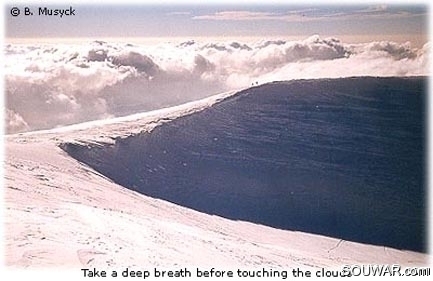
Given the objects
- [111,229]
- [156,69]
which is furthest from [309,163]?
[111,229]

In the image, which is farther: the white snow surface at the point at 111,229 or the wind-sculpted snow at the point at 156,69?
the wind-sculpted snow at the point at 156,69

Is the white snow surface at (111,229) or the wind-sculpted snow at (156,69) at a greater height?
the wind-sculpted snow at (156,69)

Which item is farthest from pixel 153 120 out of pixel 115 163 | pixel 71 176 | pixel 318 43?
pixel 318 43

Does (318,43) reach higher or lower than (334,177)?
higher

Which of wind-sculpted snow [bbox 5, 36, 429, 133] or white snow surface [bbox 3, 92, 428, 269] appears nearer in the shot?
white snow surface [bbox 3, 92, 428, 269]

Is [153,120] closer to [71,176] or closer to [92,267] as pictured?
[71,176]
